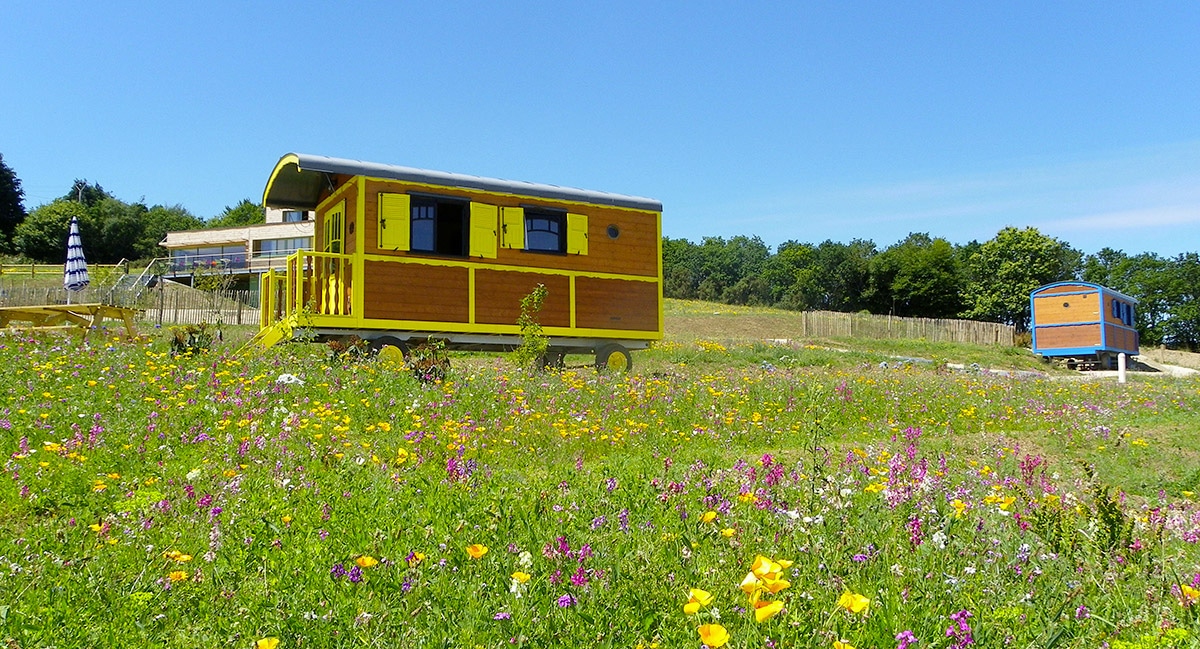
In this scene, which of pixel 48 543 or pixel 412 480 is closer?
pixel 48 543

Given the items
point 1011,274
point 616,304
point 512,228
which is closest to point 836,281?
point 1011,274

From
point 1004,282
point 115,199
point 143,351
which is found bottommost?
point 143,351

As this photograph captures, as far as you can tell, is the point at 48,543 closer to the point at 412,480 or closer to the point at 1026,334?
the point at 412,480

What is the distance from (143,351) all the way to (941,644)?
431 inches

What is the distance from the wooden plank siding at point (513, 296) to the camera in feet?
49.5

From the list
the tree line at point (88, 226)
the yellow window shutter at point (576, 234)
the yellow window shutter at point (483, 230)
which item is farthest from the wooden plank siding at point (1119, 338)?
the tree line at point (88, 226)

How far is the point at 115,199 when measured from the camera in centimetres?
8475

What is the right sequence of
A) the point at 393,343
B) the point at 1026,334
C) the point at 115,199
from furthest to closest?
the point at 115,199
the point at 1026,334
the point at 393,343

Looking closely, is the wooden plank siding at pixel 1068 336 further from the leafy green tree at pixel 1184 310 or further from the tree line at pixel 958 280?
the leafy green tree at pixel 1184 310

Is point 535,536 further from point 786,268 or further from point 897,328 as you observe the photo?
point 786,268

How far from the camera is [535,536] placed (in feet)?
12.4

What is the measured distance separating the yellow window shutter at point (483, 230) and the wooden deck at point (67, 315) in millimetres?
5776

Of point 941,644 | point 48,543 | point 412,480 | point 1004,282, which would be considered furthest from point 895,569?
point 1004,282

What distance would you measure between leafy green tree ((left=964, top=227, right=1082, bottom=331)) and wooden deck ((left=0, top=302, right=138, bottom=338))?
201 ft
